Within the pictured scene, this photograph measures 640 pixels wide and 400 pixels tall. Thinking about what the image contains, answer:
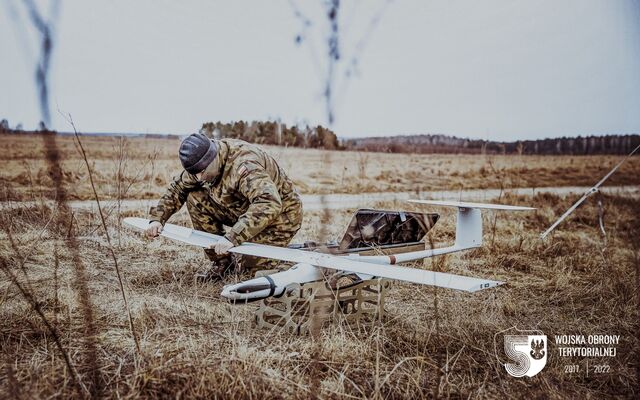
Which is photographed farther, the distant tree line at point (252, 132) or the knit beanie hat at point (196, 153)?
the distant tree line at point (252, 132)

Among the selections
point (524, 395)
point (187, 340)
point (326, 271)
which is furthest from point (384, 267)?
point (187, 340)

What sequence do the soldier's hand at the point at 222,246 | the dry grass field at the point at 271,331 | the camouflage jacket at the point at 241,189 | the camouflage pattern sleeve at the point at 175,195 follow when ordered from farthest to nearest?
1. the camouflage pattern sleeve at the point at 175,195
2. the camouflage jacket at the point at 241,189
3. the soldier's hand at the point at 222,246
4. the dry grass field at the point at 271,331

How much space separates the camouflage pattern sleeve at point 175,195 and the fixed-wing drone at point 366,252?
0.78 ft

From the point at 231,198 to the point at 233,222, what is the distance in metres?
0.35

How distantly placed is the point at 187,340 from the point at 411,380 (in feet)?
4.87

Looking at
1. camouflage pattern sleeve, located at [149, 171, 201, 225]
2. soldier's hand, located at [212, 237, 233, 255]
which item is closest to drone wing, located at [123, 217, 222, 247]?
camouflage pattern sleeve, located at [149, 171, 201, 225]

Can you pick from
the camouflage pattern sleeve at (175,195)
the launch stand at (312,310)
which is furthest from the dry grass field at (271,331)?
the camouflage pattern sleeve at (175,195)

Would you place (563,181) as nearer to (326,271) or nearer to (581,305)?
(581,305)

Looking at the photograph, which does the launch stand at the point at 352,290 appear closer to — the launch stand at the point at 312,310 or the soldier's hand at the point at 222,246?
the launch stand at the point at 312,310

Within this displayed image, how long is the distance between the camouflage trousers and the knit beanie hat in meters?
0.65

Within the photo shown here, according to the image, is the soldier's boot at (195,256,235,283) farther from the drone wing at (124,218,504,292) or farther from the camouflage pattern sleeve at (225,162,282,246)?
the camouflage pattern sleeve at (225,162,282,246)

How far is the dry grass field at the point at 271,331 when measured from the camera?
2439 millimetres

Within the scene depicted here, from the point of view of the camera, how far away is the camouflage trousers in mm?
4723

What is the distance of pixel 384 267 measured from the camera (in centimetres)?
339
